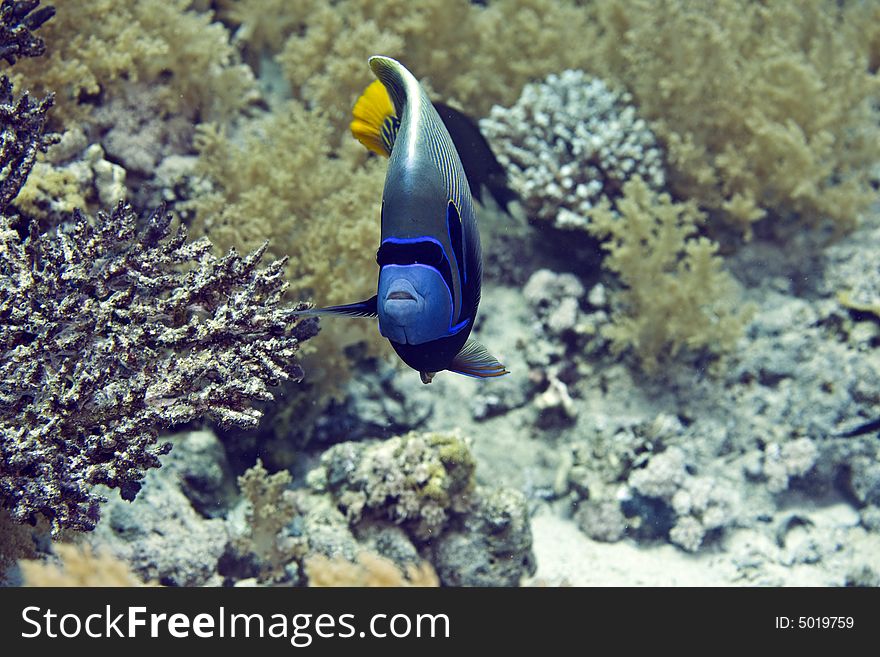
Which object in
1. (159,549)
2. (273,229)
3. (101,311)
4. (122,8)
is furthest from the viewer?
(122,8)

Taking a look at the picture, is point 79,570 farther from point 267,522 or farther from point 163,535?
point 267,522

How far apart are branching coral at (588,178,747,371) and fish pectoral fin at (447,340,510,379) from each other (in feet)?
11.5

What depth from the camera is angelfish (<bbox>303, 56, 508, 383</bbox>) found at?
60.1 inches

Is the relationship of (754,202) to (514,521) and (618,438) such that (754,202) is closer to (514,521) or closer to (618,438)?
(618,438)

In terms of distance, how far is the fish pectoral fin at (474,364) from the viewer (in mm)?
1882

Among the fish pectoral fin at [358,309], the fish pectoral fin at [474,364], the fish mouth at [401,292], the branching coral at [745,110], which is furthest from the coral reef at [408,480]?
the branching coral at [745,110]

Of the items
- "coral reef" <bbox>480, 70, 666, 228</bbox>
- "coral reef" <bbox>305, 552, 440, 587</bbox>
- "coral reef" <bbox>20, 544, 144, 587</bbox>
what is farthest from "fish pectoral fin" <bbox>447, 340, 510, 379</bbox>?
"coral reef" <bbox>480, 70, 666, 228</bbox>

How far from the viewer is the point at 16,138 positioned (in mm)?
3195

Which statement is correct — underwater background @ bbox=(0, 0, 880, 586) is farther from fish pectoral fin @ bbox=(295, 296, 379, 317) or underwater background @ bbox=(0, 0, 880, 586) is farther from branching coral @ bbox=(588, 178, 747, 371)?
fish pectoral fin @ bbox=(295, 296, 379, 317)

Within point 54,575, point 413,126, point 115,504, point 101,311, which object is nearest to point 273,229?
point 101,311

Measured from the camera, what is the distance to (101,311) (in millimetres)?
2865

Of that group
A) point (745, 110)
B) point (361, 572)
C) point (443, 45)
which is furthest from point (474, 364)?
point (745, 110)

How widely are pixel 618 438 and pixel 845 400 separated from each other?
1.94 m

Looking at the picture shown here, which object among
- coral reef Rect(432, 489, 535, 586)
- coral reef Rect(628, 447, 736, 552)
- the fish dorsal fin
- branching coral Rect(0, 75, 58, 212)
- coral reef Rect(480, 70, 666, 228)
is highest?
coral reef Rect(480, 70, 666, 228)
